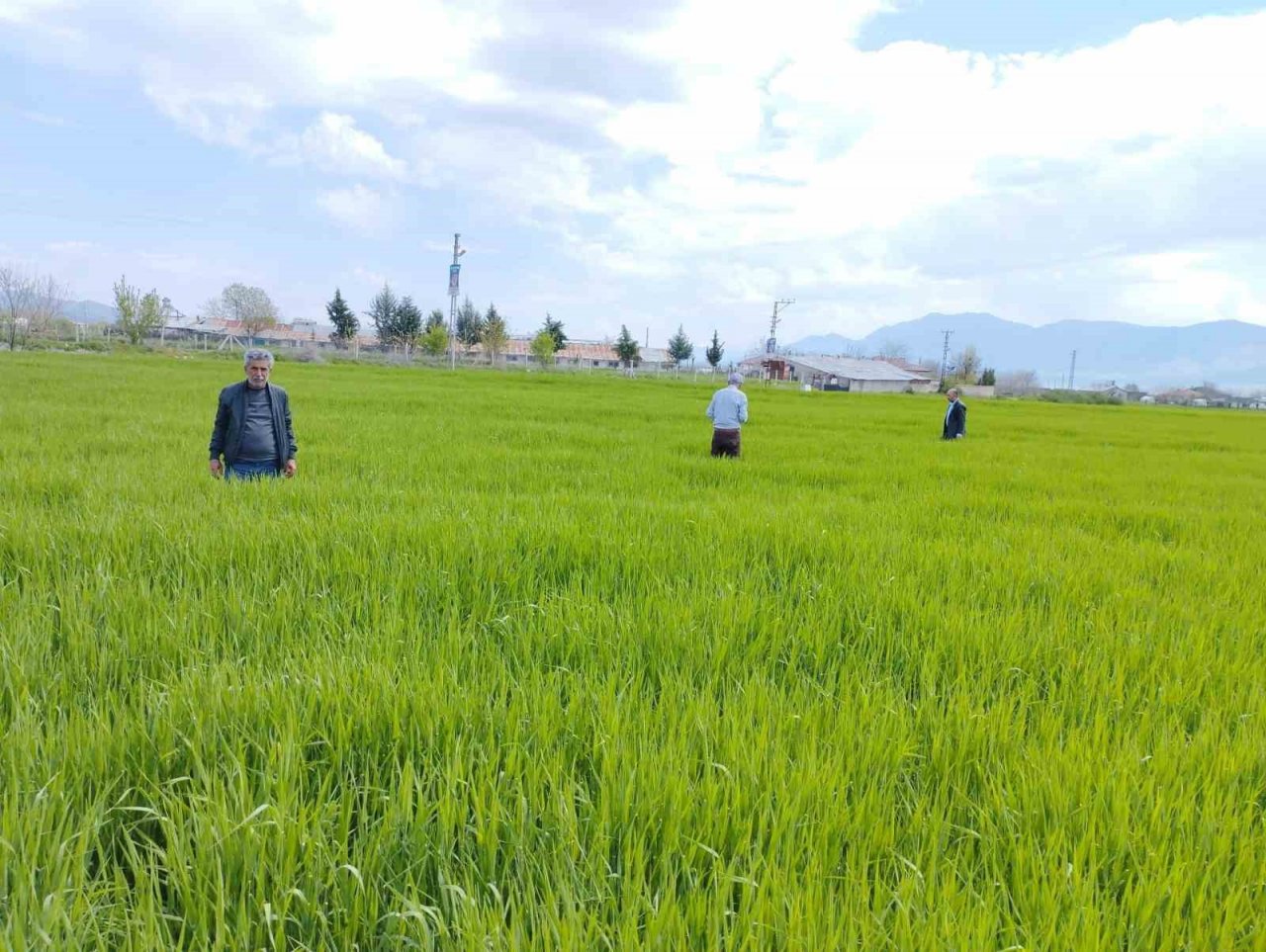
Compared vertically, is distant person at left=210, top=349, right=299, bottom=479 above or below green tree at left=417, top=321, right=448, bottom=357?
below

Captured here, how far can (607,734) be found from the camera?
1928 mm

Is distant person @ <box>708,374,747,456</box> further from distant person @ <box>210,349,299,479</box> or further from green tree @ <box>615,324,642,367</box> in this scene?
green tree @ <box>615,324,642,367</box>

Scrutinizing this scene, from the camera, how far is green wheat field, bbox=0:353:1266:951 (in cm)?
135

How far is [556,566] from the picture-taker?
12.3ft

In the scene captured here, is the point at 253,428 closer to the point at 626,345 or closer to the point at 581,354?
the point at 626,345

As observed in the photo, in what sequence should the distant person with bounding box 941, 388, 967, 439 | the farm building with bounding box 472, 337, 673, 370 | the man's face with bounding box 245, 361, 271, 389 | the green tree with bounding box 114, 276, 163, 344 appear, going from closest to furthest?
the man's face with bounding box 245, 361, 271, 389
the distant person with bounding box 941, 388, 967, 439
the green tree with bounding box 114, 276, 163, 344
the farm building with bounding box 472, 337, 673, 370

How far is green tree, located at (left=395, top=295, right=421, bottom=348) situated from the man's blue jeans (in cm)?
7922

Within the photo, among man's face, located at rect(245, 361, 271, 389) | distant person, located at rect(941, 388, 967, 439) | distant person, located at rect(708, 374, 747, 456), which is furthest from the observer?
distant person, located at rect(941, 388, 967, 439)

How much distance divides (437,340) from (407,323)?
1293 cm

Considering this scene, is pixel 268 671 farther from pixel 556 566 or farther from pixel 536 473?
pixel 536 473

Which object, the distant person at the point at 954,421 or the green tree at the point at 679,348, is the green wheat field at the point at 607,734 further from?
the green tree at the point at 679,348

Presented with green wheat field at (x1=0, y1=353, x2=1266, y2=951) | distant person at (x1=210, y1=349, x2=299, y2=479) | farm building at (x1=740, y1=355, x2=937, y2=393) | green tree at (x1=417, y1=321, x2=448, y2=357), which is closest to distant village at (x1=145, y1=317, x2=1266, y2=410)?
farm building at (x1=740, y1=355, x2=937, y2=393)

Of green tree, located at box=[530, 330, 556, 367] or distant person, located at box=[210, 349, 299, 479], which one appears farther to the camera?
green tree, located at box=[530, 330, 556, 367]

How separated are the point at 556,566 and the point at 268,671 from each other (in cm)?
172
